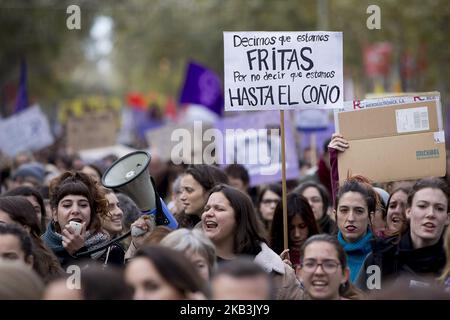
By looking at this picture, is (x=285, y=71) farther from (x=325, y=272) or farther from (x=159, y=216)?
(x=325, y=272)

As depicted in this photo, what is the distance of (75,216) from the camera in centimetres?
745

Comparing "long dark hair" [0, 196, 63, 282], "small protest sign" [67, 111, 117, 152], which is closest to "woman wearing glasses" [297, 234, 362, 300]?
"long dark hair" [0, 196, 63, 282]

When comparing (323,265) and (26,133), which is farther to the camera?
(26,133)

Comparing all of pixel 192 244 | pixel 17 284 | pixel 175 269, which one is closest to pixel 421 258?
pixel 192 244

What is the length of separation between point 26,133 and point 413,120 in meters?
9.46

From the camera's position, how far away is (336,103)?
7.81 metres

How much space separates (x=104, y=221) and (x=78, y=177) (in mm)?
405

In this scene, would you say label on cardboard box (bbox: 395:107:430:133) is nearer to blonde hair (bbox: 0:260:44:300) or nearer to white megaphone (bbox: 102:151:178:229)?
white megaphone (bbox: 102:151:178:229)

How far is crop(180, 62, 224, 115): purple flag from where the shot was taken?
1639cm

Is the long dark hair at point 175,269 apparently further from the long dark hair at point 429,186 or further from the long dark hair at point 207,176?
the long dark hair at point 207,176

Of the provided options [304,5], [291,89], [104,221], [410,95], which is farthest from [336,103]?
[304,5]

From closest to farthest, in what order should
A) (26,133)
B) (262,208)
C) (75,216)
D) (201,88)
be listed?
(75,216) → (262,208) → (26,133) → (201,88)

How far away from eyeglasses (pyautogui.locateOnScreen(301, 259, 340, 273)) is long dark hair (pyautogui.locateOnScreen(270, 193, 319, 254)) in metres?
2.27

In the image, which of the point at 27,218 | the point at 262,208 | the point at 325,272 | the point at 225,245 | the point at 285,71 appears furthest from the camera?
the point at 262,208
